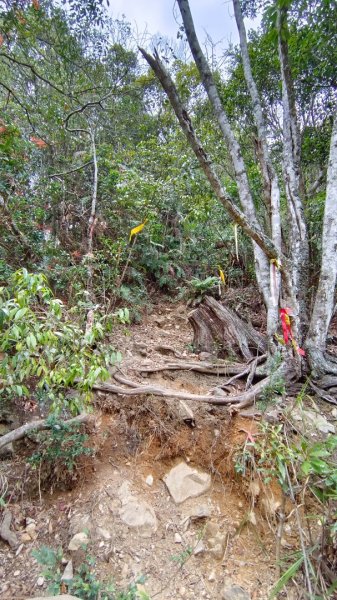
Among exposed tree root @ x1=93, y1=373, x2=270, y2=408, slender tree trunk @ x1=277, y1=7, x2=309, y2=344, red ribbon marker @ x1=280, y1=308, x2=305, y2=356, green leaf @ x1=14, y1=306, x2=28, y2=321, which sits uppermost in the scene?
slender tree trunk @ x1=277, y1=7, x2=309, y2=344

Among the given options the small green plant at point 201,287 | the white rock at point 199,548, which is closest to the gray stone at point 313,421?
the white rock at point 199,548

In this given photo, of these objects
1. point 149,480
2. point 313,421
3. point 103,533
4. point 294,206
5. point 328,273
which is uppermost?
point 294,206

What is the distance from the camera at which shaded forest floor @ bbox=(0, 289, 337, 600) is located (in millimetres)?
1817

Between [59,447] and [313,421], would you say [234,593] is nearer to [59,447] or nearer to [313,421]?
[313,421]

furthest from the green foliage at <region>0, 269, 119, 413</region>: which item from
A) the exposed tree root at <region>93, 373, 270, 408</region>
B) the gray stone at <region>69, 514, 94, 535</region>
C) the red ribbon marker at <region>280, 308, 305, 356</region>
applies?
the red ribbon marker at <region>280, 308, 305, 356</region>

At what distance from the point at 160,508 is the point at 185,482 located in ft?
0.83

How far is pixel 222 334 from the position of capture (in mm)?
3482

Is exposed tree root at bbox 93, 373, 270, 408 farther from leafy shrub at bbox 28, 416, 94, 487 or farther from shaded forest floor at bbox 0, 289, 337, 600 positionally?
leafy shrub at bbox 28, 416, 94, 487

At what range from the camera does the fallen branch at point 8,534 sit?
1938mm

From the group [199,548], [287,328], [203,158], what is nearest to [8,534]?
[199,548]

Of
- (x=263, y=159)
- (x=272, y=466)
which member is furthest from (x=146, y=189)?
(x=272, y=466)

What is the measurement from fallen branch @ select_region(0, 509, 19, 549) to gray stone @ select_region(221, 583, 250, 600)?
1380 millimetres

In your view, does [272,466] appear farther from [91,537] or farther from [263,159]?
[263,159]

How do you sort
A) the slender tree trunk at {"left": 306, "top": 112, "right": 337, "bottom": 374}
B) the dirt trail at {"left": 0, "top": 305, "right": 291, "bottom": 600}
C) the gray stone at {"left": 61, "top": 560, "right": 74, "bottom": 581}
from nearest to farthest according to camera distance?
the gray stone at {"left": 61, "top": 560, "right": 74, "bottom": 581}
the dirt trail at {"left": 0, "top": 305, "right": 291, "bottom": 600}
the slender tree trunk at {"left": 306, "top": 112, "right": 337, "bottom": 374}
